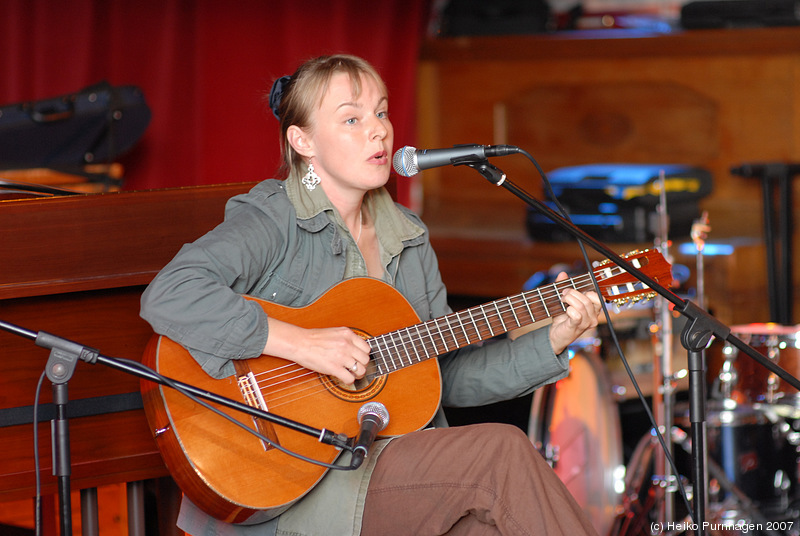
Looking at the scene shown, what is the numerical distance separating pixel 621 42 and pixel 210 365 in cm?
295

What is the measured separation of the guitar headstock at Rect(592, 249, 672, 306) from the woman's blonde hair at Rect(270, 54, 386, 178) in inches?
24.6

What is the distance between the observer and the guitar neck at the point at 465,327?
1950 millimetres

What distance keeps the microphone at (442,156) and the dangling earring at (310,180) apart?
0.42 meters

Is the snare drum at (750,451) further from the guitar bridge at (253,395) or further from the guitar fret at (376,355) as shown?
the guitar bridge at (253,395)

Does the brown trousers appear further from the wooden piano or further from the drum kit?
the drum kit

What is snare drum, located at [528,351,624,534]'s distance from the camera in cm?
293

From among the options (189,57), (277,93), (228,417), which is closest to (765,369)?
(277,93)

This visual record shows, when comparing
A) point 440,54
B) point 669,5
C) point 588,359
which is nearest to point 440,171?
point 440,54

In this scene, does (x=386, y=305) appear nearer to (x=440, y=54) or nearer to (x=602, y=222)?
(x=602, y=222)

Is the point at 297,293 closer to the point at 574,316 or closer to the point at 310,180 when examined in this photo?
the point at 310,180

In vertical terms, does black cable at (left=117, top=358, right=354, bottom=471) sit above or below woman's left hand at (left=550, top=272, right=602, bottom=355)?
below

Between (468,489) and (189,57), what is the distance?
2551 mm

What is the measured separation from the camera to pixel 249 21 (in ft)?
13.1

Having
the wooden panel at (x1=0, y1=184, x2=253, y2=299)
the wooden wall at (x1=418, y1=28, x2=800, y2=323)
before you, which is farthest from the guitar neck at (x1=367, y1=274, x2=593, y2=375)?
the wooden wall at (x1=418, y1=28, x2=800, y2=323)
